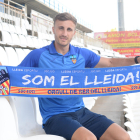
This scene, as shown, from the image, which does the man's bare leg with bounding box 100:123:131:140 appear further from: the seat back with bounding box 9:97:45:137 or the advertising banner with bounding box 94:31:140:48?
the advertising banner with bounding box 94:31:140:48

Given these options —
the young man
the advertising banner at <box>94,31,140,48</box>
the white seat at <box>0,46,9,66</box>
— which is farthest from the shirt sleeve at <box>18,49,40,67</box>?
the advertising banner at <box>94,31,140,48</box>

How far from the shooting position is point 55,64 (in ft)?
4.75

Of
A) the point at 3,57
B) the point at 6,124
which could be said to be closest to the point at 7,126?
the point at 6,124

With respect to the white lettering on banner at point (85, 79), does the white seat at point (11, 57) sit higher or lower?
higher

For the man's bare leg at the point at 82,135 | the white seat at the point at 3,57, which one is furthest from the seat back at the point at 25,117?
the white seat at the point at 3,57

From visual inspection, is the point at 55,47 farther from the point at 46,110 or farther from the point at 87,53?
the point at 46,110

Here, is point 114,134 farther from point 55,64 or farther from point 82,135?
point 55,64

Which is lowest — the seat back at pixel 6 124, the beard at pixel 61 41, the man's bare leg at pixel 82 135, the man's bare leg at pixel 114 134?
the man's bare leg at pixel 114 134

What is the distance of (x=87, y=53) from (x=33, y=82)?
0.55 metres

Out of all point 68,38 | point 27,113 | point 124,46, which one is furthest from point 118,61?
point 124,46

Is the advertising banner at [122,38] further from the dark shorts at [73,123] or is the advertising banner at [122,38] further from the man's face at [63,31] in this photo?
the dark shorts at [73,123]

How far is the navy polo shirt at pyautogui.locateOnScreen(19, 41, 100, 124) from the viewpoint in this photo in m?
1.36

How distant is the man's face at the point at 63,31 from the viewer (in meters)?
1.44

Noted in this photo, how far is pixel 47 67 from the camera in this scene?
145cm
